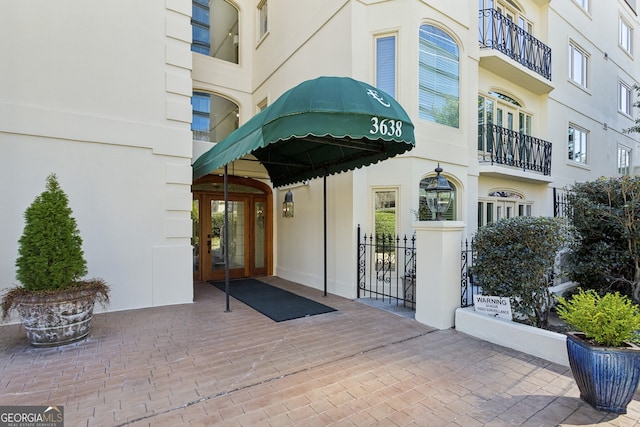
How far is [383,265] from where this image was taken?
658 centimetres

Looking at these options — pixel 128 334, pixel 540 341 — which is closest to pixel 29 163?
pixel 128 334

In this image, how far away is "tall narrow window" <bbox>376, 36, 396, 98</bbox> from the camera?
6863mm

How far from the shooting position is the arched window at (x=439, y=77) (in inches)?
276

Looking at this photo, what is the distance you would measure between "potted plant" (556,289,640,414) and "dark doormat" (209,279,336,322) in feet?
12.0

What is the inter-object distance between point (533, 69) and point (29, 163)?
12.3 metres

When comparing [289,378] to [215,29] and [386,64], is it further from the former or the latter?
→ [215,29]

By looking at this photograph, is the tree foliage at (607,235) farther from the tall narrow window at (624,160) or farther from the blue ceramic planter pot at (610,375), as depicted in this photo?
the tall narrow window at (624,160)

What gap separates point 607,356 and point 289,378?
285 cm

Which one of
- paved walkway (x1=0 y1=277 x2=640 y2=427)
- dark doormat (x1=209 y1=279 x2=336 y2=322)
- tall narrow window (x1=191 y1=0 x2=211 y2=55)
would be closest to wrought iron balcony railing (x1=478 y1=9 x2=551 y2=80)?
tall narrow window (x1=191 y1=0 x2=211 y2=55)

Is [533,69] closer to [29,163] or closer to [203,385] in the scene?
[203,385]

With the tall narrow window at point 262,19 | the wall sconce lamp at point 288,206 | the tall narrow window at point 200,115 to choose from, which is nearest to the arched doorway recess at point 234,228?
the wall sconce lamp at point 288,206

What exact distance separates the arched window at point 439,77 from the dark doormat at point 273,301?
4.61 meters

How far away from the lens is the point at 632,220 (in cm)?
493

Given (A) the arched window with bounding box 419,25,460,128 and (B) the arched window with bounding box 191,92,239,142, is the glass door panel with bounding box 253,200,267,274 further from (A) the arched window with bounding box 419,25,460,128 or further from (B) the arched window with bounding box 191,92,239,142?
(A) the arched window with bounding box 419,25,460,128
